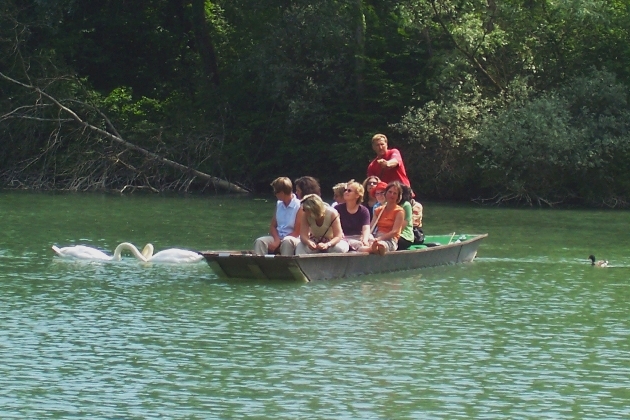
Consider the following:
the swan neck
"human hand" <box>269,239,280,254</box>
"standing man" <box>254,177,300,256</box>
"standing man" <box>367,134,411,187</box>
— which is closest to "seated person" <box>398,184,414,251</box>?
"standing man" <box>367,134,411,187</box>

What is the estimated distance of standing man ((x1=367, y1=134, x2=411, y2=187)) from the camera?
49.7 feet

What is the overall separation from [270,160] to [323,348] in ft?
78.8

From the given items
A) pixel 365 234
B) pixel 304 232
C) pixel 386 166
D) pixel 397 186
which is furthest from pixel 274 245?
pixel 386 166

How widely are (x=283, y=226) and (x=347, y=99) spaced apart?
18.9 m

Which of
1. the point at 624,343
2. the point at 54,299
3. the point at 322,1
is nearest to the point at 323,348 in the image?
the point at 624,343

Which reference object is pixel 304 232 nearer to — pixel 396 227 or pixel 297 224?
pixel 297 224

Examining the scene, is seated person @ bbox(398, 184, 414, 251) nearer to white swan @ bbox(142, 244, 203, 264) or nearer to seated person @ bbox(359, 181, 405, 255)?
seated person @ bbox(359, 181, 405, 255)

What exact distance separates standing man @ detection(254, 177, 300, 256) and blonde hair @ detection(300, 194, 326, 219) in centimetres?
36

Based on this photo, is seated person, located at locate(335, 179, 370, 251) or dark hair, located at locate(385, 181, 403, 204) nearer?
seated person, located at locate(335, 179, 370, 251)

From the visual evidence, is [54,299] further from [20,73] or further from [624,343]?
[20,73]

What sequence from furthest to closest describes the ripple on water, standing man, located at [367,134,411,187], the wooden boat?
standing man, located at [367,134,411,187] < the wooden boat < the ripple on water

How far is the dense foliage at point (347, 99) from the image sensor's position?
28.7 metres

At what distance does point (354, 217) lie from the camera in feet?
46.0

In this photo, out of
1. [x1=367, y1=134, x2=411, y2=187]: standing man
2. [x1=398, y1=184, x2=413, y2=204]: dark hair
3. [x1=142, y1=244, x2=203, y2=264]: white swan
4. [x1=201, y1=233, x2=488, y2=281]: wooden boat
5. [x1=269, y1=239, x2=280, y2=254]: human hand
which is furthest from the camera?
[x1=367, y1=134, x2=411, y2=187]: standing man
